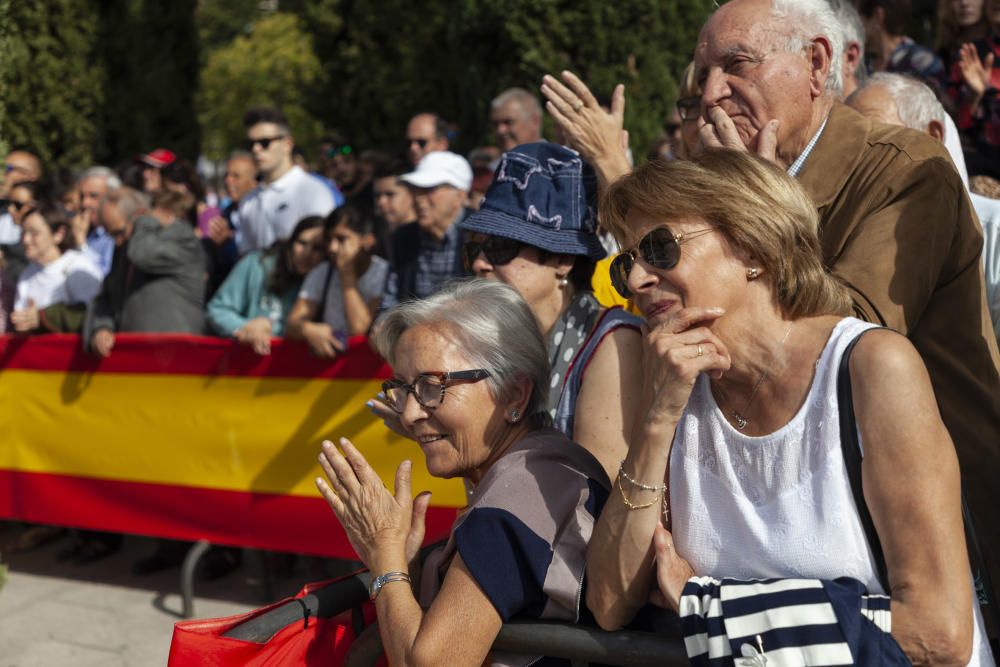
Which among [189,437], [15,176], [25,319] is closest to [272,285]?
[189,437]

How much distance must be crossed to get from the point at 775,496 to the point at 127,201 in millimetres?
6375

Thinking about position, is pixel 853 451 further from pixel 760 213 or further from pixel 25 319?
pixel 25 319

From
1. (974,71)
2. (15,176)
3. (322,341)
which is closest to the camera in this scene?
(322,341)

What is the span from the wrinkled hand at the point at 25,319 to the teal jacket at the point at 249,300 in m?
1.13

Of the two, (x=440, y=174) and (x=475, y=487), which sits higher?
(x=475, y=487)

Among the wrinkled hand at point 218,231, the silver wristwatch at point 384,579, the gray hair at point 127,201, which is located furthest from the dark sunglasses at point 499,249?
the wrinkled hand at point 218,231

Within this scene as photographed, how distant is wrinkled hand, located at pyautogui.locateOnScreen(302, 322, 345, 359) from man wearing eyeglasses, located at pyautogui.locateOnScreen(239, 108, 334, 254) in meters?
2.19

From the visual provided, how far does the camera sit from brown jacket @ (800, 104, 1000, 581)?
2359 mm

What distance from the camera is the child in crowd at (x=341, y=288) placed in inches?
219

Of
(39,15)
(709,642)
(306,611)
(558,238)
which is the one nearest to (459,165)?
(558,238)

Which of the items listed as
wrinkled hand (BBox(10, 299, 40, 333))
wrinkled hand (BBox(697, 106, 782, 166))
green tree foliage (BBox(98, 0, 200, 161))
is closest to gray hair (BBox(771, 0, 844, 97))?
wrinkled hand (BBox(697, 106, 782, 166))

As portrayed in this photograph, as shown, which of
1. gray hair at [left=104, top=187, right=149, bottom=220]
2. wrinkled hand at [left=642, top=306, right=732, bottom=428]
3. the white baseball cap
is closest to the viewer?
wrinkled hand at [left=642, top=306, right=732, bottom=428]

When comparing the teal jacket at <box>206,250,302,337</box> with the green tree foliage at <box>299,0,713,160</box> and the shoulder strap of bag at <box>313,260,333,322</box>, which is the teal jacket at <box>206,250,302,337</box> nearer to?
the shoulder strap of bag at <box>313,260,333,322</box>

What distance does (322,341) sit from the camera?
5.38 metres
